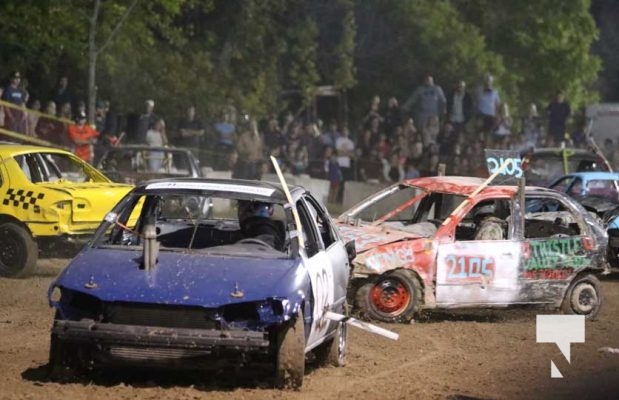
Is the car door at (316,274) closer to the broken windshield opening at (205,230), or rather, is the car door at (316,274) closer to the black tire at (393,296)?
the broken windshield opening at (205,230)

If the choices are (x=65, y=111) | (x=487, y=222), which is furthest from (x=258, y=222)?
(x=65, y=111)

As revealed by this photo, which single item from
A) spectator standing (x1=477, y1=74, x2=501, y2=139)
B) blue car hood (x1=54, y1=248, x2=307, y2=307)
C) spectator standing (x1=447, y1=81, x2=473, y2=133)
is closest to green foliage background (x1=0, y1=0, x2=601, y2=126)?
spectator standing (x1=477, y1=74, x2=501, y2=139)

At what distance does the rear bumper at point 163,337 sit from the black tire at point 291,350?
0.15 m

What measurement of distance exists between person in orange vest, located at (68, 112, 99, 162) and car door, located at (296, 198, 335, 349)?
14494 millimetres

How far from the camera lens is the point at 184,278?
7.86m

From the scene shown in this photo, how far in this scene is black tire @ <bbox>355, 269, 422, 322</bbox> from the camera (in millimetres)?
11734

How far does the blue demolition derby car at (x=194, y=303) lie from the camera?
7586 millimetres

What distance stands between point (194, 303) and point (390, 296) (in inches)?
175

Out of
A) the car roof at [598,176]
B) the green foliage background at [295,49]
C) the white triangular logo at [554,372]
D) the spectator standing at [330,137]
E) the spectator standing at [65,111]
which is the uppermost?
the green foliage background at [295,49]

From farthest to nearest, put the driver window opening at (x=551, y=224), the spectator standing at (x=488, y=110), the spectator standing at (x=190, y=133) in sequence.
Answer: the spectator standing at (x=488, y=110)
the spectator standing at (x=190, y=133)
the driver window opening at (x=551, y=224)

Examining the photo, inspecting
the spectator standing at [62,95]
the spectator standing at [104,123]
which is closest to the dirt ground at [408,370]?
the spectator standing at [104,123]

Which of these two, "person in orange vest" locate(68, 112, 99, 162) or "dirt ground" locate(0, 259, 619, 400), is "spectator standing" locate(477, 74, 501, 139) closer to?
"person in orange vest" locate(68, 112, 99, 162)

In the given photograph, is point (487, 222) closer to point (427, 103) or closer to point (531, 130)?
point (427, 103)

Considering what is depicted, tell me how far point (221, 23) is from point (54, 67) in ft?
15.0
